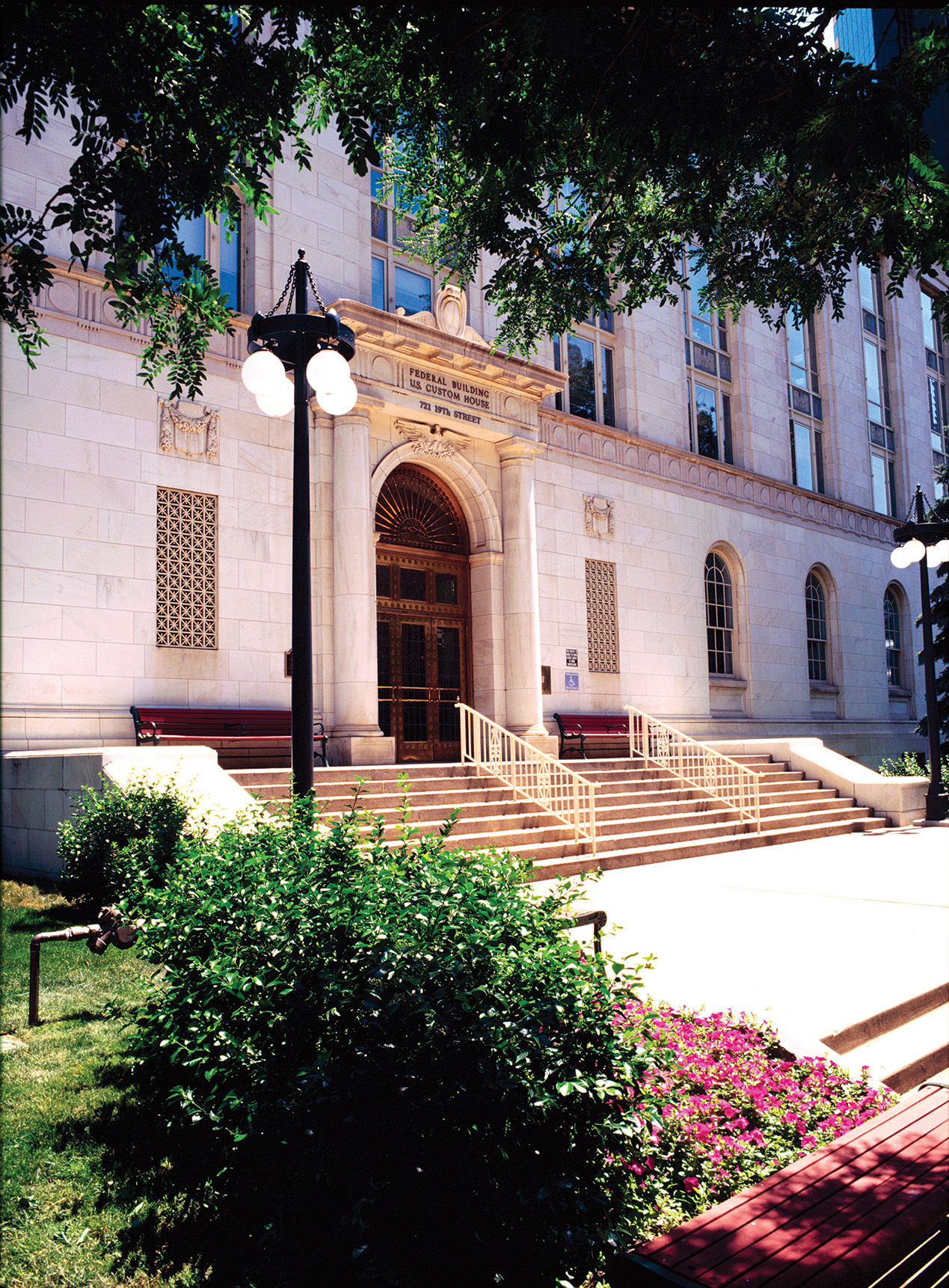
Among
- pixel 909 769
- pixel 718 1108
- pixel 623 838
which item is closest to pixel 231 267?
pixel 623 838

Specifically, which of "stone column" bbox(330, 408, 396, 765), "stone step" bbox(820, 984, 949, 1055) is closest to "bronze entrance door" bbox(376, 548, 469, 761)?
"stone column" bbox(330, 408, 396, 765)

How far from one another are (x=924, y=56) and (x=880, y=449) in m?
29.9

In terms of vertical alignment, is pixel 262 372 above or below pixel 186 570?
above

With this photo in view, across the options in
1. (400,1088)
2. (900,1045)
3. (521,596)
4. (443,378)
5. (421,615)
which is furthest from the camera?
(521,596)

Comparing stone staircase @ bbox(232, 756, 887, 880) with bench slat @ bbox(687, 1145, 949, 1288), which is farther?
stone staircase @ bbox(232, 756, 887, 880)

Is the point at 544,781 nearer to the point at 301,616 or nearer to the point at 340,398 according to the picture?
the point at 301,616

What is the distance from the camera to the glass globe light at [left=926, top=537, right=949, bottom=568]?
54.5 feet

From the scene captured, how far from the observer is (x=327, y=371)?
6988 mm

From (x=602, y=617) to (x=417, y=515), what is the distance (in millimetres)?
5104

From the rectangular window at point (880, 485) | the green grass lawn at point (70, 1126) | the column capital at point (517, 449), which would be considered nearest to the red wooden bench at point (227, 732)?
the green grass lawn at point (70, 1126)

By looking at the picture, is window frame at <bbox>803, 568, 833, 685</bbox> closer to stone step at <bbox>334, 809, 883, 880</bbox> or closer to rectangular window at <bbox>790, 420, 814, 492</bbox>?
rectangular window at <bbox>790, 420, 814, 492</bbox>

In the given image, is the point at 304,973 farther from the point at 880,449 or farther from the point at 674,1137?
the point at 880,449

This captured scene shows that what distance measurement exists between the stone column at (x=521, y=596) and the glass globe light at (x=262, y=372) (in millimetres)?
10303

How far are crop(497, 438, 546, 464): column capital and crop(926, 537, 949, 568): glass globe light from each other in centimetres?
773
